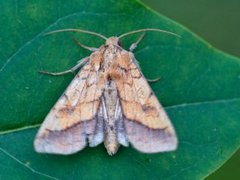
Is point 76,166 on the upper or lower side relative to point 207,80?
lower

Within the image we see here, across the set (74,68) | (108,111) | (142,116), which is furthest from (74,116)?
(142,116)

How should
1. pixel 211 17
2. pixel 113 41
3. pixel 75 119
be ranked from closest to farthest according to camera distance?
pixel 113 41, pixel 75 119, pixel 211 17

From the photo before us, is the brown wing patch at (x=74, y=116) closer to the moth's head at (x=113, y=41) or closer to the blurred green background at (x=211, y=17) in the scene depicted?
the moth's head at (x=113, y=41)

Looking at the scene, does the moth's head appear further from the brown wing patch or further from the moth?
the brown wing patch

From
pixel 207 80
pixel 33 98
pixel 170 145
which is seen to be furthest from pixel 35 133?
pixel 207 80

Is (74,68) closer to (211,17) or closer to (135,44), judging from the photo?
(135,44)

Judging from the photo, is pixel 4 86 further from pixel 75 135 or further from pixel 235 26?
pixel 235 26
